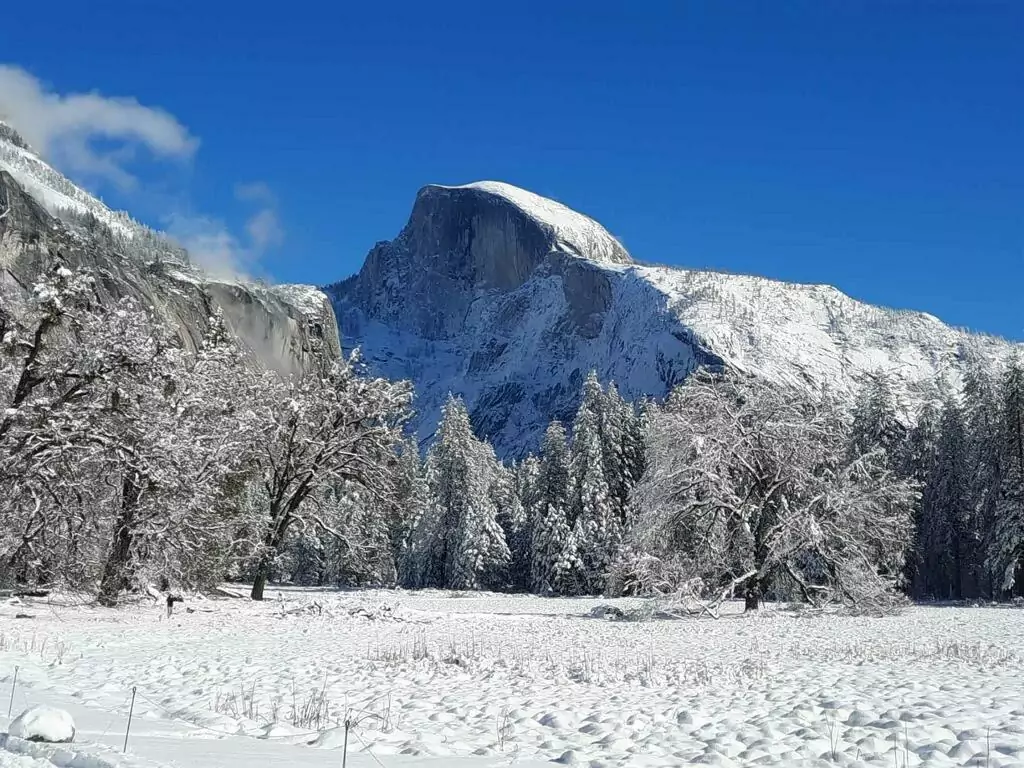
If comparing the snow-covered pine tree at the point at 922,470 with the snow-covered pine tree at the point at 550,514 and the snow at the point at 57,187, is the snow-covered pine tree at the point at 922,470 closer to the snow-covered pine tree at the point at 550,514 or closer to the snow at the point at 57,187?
the snow-covered pine tree at the point at 550,514

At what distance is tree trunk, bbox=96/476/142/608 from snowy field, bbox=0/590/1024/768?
264cm

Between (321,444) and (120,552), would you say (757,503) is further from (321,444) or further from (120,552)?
(120,552)

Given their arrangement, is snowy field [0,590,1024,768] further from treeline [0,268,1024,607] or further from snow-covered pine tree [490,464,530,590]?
snow-covered pine tree [490,464,530,590]

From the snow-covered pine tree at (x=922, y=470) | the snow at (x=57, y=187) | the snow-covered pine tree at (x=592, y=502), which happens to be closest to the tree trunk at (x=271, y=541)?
the snow-covered pine tree at (x=592, y=502)

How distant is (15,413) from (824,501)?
916 inches

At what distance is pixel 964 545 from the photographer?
48.2m

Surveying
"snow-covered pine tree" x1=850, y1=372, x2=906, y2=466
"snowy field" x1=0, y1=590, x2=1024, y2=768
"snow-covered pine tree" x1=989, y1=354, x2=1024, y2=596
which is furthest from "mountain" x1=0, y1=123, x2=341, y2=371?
"snow-covered pine tree" x1=989, y1=354, x2=1024, y2=596

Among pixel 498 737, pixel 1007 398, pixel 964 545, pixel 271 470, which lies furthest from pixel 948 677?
pixel 964 545

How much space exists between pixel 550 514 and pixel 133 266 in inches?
2256

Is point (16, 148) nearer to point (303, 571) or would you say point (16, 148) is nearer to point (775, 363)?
point (303, 571)

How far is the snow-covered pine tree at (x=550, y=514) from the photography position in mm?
51188

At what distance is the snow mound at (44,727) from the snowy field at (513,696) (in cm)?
18

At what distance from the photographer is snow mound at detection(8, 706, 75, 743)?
506 cm

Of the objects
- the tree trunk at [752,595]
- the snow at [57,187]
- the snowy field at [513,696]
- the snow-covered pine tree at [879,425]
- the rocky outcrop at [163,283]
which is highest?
the snow at [57,187]
